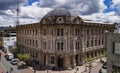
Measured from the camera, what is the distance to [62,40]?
5403 cm

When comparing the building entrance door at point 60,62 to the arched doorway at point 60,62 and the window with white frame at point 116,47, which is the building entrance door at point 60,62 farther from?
the window with white frame at point 116,47

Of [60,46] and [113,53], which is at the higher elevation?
[113,53]

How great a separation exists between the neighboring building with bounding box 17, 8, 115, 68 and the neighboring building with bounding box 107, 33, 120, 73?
24048 millimetres

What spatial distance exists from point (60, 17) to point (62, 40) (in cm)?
578

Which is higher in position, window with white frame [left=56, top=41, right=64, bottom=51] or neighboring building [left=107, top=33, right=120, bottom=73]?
neighboring building [left=107, top=33, right=120, bottom=73]

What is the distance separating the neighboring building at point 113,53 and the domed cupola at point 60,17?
26982 mm

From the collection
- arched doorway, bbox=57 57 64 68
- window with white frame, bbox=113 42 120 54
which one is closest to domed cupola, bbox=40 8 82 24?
arched doorway, bbox=57 57 64 68

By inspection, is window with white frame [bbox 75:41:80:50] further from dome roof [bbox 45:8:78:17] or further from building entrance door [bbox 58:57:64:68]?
dome roof [bbox 45:8:78:17]

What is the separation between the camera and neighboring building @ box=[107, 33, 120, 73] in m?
Result: 26.5

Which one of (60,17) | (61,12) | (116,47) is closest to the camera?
(116,47)

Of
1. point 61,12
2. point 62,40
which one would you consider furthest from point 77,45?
point 61,12

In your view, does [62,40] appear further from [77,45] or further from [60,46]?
[77,45]

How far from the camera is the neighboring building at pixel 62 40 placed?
177 feet

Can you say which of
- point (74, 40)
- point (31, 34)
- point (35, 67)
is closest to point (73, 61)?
point (74, 40)
